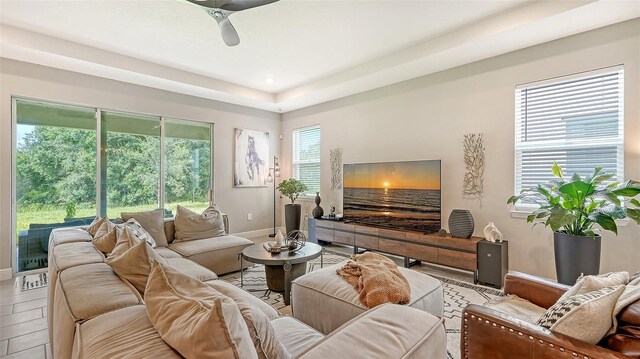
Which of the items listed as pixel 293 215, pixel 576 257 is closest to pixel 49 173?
pixel 293 215

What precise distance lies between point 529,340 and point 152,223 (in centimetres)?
382

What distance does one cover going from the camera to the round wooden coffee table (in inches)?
111

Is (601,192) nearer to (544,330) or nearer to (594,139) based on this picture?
(594,139)

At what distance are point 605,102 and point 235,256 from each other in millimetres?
4379

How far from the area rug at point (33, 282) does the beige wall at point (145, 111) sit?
0.28 metres

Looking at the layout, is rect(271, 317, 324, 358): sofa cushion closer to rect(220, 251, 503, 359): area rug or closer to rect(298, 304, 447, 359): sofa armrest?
rect(298, 304, 447, 359): sofa armrest

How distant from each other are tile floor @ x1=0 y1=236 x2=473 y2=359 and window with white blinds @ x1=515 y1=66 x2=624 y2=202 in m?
1.61

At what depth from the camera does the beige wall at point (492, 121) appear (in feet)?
9.36

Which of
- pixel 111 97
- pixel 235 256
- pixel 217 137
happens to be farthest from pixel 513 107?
pixel 111 97

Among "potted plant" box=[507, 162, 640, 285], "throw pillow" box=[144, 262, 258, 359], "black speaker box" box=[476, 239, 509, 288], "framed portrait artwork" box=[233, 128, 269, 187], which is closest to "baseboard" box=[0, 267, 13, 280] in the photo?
"framed portrait artwork" box=[233, 128, 269, 187]

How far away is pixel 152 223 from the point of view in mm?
3656

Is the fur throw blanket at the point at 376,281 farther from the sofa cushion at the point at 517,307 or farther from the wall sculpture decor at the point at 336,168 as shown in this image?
the wall sculpture decor at the point at 336,168

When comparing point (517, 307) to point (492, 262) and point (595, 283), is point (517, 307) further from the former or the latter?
point (492, 262)

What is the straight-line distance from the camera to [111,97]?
4.34 meters
